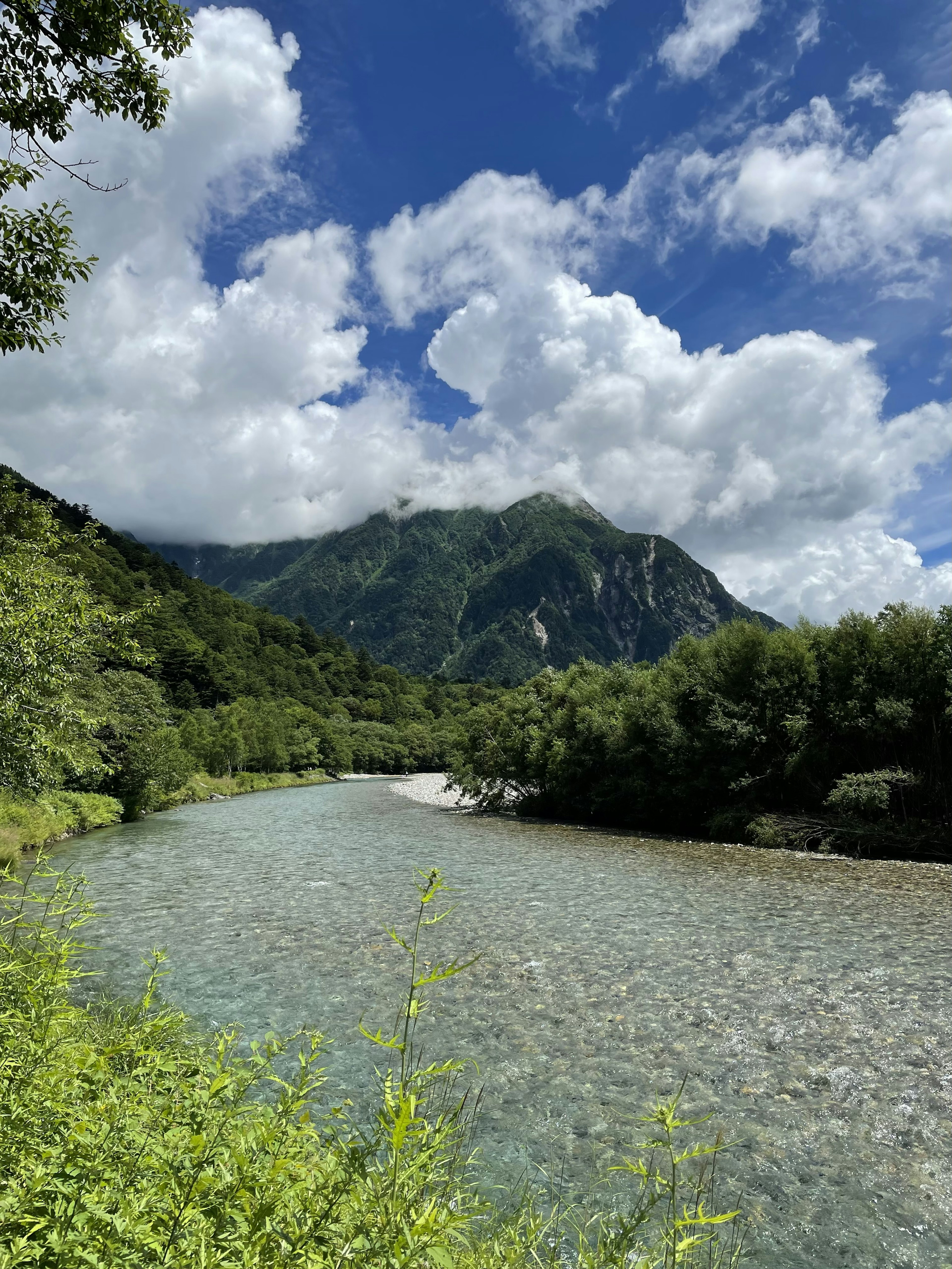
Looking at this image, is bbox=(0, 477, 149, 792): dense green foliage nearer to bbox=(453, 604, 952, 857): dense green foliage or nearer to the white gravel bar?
bbox=(453, 604, 952, 857): dense green foliage

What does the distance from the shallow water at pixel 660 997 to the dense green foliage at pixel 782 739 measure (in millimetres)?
4449

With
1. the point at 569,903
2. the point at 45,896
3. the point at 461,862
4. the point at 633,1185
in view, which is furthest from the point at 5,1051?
the point at 461,862

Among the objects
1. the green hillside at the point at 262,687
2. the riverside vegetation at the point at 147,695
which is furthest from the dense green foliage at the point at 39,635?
the green hillside at the point at 262,687

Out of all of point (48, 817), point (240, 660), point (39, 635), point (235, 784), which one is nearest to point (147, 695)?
point (48, 817)

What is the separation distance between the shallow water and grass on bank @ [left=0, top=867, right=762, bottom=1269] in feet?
4.85

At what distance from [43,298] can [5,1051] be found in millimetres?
7141

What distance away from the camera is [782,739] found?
105 ft

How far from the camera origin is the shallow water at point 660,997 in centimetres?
679

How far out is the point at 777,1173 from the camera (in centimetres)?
668

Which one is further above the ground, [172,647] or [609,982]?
[172,647]

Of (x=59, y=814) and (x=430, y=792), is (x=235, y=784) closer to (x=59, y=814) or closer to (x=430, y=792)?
(x=430, y=792)

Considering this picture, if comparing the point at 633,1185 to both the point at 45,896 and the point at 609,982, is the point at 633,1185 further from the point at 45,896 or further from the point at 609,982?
the point at 45,896

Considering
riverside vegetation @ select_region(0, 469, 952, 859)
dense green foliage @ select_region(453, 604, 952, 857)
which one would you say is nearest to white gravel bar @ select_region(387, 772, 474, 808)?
riverside vegetation @ select_region(0, 469, 952, 859)

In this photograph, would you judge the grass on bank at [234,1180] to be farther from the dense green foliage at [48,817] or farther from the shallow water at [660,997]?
the dense green foliage at [48,817]
